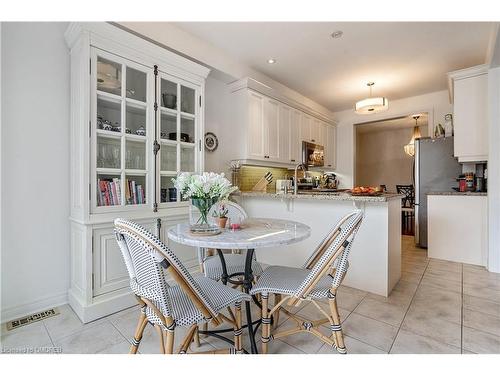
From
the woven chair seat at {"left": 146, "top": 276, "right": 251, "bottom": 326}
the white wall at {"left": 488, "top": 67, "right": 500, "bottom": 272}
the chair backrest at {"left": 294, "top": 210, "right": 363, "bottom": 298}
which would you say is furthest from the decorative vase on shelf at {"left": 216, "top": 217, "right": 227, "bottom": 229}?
the white wall at {"left": 488, "top": 67, "right": 500, "bottom": 272}

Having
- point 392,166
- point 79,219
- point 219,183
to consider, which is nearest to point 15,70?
point 79,219

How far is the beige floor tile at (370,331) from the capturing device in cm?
167

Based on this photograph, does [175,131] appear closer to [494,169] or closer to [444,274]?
[444,274]

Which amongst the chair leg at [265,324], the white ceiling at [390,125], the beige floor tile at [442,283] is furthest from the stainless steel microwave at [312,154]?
the chair leg at [265,324]

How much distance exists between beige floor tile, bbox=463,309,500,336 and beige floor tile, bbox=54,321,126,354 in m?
2.53

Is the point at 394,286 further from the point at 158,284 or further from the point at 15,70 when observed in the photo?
the point at 15,70

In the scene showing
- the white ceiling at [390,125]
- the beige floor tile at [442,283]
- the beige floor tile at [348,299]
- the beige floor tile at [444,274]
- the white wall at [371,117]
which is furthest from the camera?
the white ceiling at [390,125]

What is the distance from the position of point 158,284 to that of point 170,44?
97.2 inches

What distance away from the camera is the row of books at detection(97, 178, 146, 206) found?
211cm

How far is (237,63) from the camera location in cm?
337

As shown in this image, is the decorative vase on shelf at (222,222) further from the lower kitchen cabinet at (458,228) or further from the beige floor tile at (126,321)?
the lower kitchen cabinet at (458,228)

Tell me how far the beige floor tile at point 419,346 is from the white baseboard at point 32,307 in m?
2.59

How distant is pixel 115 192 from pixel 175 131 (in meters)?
0.85

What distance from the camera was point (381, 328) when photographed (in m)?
1.84
